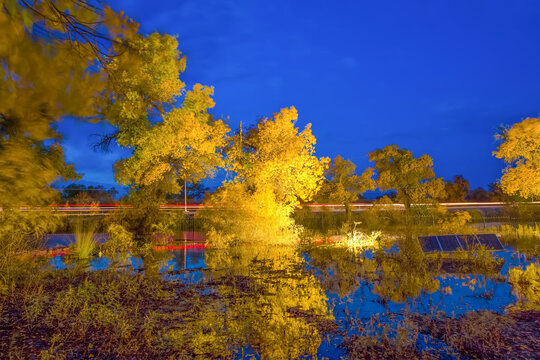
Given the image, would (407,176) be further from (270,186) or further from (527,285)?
(527,285)

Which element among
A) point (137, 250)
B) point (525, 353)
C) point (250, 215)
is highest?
point (250, 215)

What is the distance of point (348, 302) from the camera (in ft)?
24.8

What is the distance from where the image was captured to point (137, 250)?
16625mm

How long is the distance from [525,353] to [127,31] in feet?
20.3

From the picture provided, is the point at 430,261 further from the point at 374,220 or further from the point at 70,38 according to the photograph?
the point at 374,220

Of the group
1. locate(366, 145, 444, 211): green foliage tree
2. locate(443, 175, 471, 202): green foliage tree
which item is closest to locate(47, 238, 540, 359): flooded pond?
locate(366, 145, 444, 211): green foliage tree

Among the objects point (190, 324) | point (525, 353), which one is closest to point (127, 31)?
A: point (190, 324)

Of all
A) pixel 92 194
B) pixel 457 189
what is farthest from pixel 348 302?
pixel 457 189

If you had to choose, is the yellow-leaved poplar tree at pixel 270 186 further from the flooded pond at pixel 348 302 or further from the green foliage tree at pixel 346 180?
the green foliage tree at pixel 346 180

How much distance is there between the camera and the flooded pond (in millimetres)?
5199

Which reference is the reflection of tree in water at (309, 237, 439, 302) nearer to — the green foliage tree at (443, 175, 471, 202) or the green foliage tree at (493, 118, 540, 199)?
the green foliage tree at (493, 118, 540, 199)

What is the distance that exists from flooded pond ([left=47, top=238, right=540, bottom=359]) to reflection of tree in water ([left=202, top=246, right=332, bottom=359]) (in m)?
0.02

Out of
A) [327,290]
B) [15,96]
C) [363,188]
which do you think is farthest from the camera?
[363,188]

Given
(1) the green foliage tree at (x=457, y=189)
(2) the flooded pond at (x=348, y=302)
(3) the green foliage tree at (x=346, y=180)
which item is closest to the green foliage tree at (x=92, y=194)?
(3) the green foliage tree at (x=346, y=180)
